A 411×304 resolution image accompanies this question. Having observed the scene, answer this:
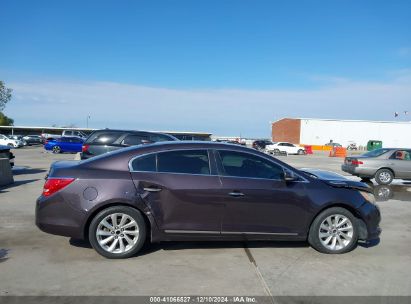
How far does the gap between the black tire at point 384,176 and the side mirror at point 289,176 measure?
32.5 ft

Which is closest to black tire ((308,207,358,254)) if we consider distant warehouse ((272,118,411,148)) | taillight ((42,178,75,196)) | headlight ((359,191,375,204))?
headlight ((359,191,375,204))

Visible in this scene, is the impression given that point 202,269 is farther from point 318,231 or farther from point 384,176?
point 384,176

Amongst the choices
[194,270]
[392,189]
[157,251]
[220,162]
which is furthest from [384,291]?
[392,189]

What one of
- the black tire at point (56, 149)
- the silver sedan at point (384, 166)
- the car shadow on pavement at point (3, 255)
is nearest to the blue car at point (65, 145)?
the black tire at point (56, 149)

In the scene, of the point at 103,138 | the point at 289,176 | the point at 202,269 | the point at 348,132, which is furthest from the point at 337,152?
the point at 202,269

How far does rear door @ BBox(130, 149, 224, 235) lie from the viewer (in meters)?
5.16

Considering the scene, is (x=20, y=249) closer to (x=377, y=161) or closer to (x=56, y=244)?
(x=56, y=244)

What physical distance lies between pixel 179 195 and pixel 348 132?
256ft

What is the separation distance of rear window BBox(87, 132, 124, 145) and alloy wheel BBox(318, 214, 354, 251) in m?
8.13

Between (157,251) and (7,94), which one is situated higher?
(7,94)

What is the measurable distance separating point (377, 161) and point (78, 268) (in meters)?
12.3

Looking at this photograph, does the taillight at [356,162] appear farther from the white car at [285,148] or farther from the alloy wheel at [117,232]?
the white car at [285,148]

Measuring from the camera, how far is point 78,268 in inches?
187

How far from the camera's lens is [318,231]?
5.53 metres
